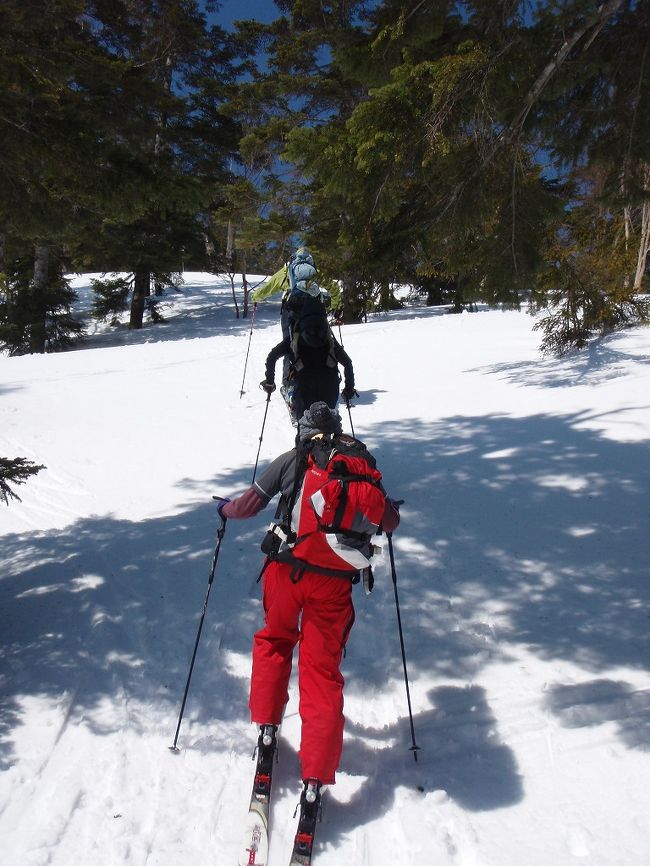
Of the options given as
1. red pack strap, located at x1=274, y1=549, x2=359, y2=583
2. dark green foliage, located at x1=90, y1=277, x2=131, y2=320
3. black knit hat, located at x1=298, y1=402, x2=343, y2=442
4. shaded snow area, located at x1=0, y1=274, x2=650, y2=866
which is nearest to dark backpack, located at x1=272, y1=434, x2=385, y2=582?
red pack strap, located at x1=274, y1=549, x2=359, y2=583

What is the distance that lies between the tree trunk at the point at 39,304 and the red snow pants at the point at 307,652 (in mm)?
19095

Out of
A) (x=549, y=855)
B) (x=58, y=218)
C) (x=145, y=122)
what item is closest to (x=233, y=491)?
(x=58, y=218)

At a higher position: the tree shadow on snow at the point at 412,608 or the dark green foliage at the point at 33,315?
the dark green foliage at the point at 33,315

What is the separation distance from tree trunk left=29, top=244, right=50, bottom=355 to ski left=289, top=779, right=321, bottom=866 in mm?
19747

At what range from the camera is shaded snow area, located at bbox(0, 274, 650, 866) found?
2.59m

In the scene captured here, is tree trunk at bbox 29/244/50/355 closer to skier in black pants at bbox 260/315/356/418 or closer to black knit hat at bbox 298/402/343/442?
skier in black pants at bbox 260/315/356/418

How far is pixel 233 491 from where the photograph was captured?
6676mm

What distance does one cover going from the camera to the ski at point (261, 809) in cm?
243

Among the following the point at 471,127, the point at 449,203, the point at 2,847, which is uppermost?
the point at 471,127

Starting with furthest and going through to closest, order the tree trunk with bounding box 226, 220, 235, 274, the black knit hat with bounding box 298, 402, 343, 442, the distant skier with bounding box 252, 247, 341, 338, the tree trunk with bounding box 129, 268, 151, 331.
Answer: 1. the tree trunk with bounding box 226, 220, 235, 274
2. the tree trunk with bounding box 129, 268, 151, 331
3. the distant skier with bounding box 252, 247, 341, 338
4. the black knit hat with bounding box 298, 402, 343, 442

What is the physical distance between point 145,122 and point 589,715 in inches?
212

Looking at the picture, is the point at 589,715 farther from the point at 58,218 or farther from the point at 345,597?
the point at 58,218

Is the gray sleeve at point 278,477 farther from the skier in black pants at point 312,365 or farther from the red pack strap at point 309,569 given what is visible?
the skier in black pants at point 312,365

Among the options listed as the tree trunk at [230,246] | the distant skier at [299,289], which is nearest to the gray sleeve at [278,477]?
the distant skier at [299,289]
